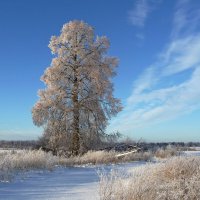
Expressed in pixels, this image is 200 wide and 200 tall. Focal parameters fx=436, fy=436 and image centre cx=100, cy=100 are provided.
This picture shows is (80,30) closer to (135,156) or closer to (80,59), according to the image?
(80,59)

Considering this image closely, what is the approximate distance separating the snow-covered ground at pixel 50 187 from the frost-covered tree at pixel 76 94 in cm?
1233

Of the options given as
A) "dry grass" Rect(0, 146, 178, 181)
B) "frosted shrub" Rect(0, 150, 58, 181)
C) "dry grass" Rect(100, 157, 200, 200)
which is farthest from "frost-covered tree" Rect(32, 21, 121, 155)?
"dry grass" Rect(100, 157, 200, 200)

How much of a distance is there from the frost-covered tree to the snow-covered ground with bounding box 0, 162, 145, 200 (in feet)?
40.4

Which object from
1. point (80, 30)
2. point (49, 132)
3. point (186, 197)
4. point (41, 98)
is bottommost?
point (186, 197)

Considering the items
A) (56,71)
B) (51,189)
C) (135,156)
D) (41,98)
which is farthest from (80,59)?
(51,189)

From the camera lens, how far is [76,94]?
1155 inches

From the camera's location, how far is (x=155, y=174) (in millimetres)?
11969

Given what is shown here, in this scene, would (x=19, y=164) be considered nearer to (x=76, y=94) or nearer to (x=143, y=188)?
(x=143, y=188)

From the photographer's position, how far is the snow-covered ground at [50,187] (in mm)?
10508

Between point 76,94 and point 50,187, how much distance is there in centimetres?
1728

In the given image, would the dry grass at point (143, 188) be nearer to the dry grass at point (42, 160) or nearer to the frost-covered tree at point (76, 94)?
the dry grass at point (42, 160)

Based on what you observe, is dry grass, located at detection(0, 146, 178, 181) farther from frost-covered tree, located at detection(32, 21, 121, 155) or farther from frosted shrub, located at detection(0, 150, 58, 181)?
frost-covered tree, located at detection(32, 21, 121, 155)

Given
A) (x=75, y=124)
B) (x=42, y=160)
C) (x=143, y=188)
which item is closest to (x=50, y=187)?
(x=143, y=188)

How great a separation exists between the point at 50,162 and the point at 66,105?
38.4 ft
